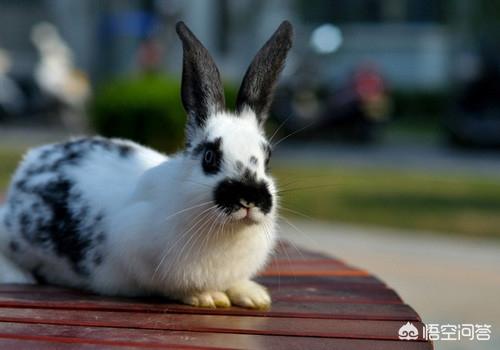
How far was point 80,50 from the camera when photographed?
21.1 metres

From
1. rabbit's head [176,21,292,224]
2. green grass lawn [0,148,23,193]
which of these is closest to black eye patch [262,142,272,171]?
rabbit's head [176,21,292,224]

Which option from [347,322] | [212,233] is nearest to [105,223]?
[212,233]

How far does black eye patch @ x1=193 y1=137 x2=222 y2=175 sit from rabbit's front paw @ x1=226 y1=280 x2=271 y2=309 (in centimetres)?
38

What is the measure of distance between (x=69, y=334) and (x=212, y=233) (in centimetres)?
48

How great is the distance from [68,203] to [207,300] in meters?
0.56

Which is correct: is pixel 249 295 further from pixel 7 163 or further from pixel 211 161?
pixel 7 163

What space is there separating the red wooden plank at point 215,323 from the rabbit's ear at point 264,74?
23.0 inches

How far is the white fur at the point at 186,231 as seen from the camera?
2299 millimetres

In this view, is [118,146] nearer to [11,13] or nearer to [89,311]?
[89,311]

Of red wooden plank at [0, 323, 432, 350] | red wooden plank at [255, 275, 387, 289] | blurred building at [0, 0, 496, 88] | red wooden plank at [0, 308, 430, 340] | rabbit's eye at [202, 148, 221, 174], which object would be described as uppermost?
blurred building at [0, 0, 496, 88]

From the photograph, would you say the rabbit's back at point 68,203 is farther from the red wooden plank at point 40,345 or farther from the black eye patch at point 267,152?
the red wooden plank at point 40,345

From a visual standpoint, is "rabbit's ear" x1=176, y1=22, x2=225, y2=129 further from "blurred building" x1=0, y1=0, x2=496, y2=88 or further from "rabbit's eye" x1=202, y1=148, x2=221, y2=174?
"blurred building" x1=0, y1=0, x2=496, y2=88

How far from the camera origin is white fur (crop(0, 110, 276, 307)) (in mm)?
2299

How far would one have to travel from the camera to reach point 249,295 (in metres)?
2.44
